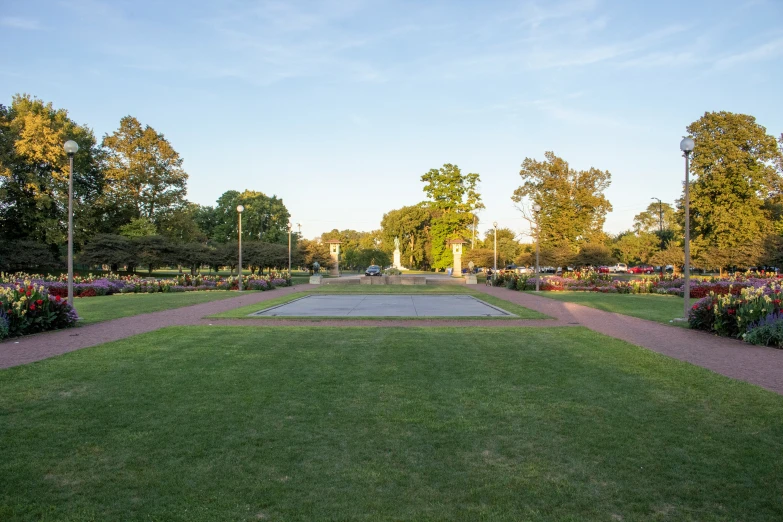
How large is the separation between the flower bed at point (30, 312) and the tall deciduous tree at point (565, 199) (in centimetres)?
4283

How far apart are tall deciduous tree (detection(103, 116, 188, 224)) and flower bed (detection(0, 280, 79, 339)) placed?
35.5 metres

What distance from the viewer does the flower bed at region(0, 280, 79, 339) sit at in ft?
37.4

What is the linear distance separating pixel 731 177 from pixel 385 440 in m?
40.4

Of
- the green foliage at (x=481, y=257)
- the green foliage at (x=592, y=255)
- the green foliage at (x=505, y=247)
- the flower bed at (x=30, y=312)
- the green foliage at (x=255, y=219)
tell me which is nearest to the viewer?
the flower bed at (x=30, y=312)

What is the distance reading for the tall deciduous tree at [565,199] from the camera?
4916 centimetres

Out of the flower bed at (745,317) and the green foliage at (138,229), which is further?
the green foliage at (138,229)

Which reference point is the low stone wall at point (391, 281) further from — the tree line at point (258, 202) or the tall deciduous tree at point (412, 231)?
the tall deciduous tree at point (412, 231)

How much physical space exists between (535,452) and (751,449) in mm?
1881

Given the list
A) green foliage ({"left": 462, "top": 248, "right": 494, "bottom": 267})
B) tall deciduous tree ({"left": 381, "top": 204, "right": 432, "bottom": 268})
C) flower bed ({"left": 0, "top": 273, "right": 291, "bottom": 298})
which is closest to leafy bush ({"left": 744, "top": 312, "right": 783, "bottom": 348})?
flower bed ({"left": 0, "top": 273, "right": 291, "bottom": 298})

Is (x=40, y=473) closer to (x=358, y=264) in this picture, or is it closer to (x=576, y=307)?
(x=576, y=307)

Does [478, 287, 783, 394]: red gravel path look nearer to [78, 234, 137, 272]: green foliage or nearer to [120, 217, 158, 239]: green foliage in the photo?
[78, 234, 137, 272]: green foliage

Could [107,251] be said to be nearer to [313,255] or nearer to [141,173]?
[141,173]

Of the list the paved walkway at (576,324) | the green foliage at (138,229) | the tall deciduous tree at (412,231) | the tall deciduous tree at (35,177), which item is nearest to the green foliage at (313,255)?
the green foliage at (138,229)

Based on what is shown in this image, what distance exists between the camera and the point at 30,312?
11953 mm
